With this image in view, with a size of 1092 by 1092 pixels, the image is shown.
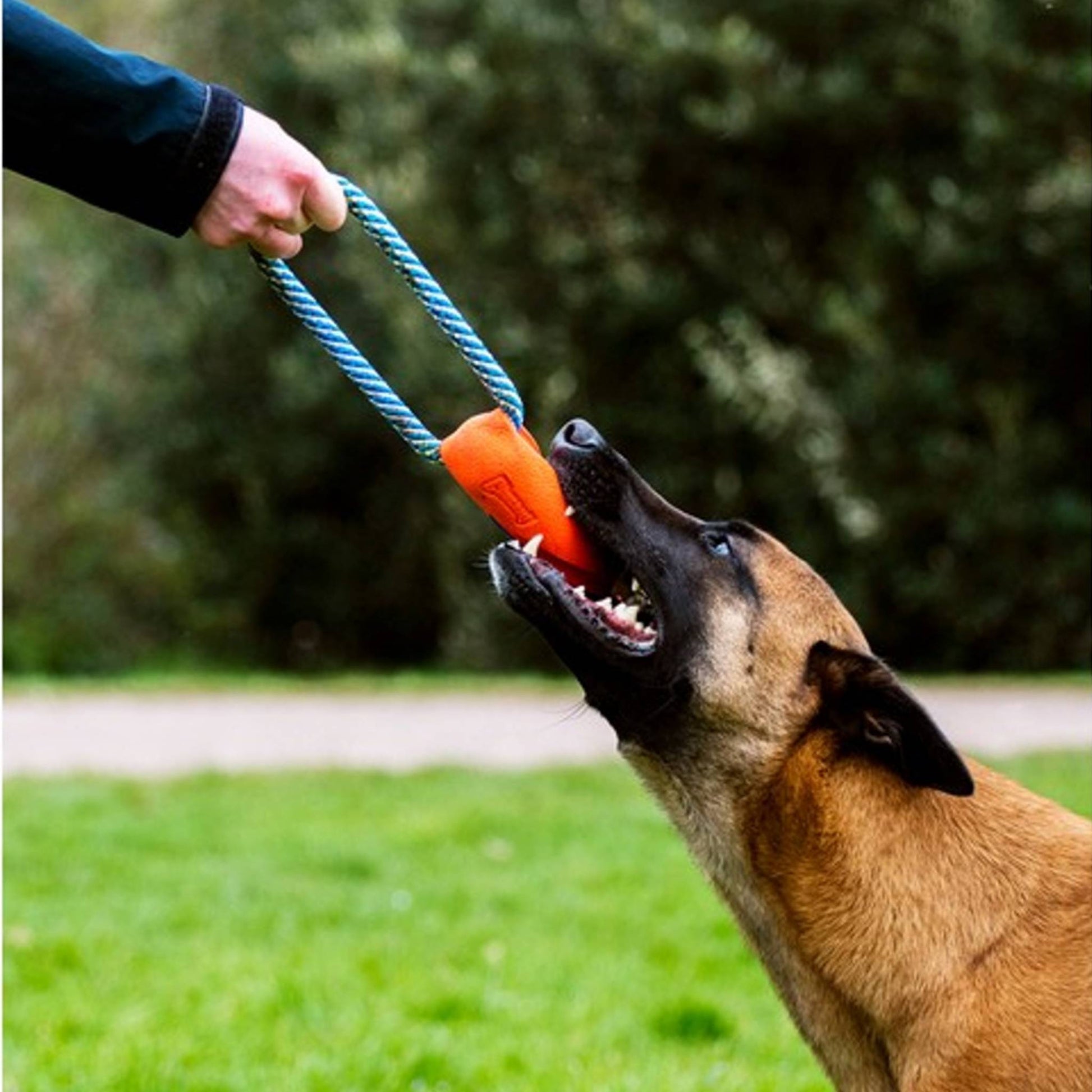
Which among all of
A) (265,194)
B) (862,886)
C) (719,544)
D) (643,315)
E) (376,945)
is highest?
(265,194)

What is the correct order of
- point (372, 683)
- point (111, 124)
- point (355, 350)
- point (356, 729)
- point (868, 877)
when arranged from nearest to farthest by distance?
point (111, 124) → point (868, 877) → point (355, 350) → point (356, 729) → point (372, 683)

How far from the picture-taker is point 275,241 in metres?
3.55

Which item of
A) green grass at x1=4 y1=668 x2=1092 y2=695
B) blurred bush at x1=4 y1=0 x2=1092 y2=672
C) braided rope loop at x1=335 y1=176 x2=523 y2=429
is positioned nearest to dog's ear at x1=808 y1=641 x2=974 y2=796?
braided rope loop at x1=335 y1=176 x2=523 y2=429

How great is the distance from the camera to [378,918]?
6801mm

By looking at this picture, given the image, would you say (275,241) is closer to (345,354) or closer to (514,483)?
(345,354)

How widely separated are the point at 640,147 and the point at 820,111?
4.39 ft

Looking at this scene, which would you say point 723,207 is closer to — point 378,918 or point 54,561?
point 54,561

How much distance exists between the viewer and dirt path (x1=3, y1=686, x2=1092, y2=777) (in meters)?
10.5

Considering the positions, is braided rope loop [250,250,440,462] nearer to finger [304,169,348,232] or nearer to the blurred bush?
finger [304,169,348,232]

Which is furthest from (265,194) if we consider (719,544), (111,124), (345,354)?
(719,544)

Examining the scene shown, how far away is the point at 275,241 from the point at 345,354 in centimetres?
37

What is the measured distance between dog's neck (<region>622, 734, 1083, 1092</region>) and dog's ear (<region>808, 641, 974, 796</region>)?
2.1 inches

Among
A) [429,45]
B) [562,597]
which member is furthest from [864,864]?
[429,45]

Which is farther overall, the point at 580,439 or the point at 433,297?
the point at 580,439
